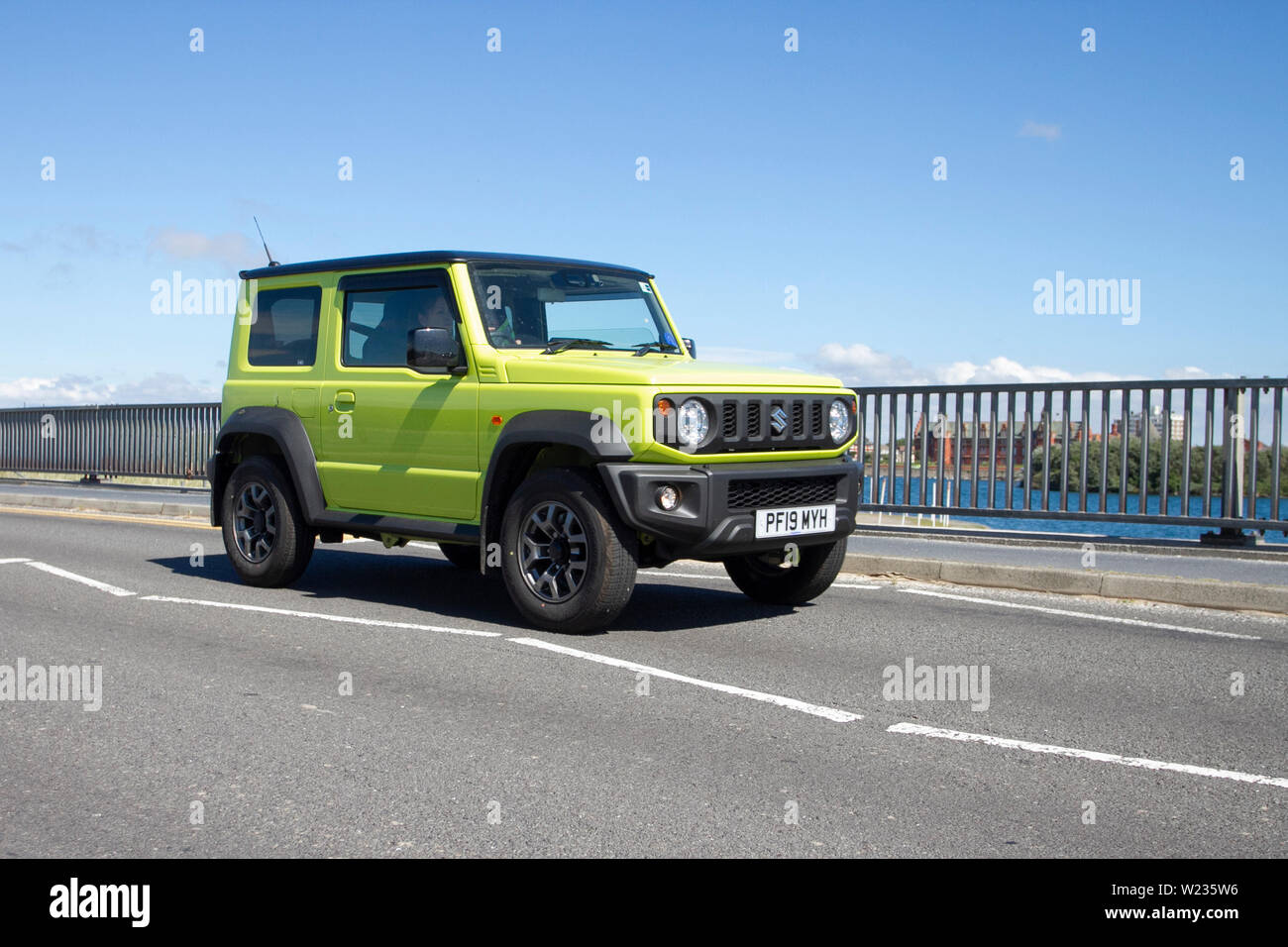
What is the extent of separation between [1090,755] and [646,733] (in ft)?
5.43

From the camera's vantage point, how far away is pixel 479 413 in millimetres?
7332

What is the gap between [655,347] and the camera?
8070 mm

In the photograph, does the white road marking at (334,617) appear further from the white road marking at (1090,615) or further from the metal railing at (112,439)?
the metal railing at (112,439)

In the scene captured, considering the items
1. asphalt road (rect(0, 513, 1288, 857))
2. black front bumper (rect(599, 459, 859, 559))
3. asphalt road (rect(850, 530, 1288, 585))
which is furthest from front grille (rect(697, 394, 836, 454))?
asphalt road (rect(850, 530, 1288, 585))

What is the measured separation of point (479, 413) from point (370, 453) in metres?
1.04

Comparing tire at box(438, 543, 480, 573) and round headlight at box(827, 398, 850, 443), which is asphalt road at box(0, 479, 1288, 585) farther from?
tire at box(438, 543, 480, 573)

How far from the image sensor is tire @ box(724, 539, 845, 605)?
7891 mm

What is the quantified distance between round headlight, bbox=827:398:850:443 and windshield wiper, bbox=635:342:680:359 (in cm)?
120

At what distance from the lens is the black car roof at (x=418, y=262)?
7672 mm

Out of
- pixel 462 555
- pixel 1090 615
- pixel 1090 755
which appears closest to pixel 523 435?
pixel 462 555

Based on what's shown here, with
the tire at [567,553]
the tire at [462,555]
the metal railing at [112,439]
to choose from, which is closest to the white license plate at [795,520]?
the tire at [567,553]

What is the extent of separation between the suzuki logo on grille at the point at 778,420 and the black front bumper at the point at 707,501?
0.20m

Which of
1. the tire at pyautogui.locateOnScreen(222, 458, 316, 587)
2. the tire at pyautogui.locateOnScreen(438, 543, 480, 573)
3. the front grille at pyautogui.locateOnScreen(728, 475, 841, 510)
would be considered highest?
the front grille at pyautogui.locateOnScreen(728, 475, 841, 510)

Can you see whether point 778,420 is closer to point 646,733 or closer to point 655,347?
point 655,347
